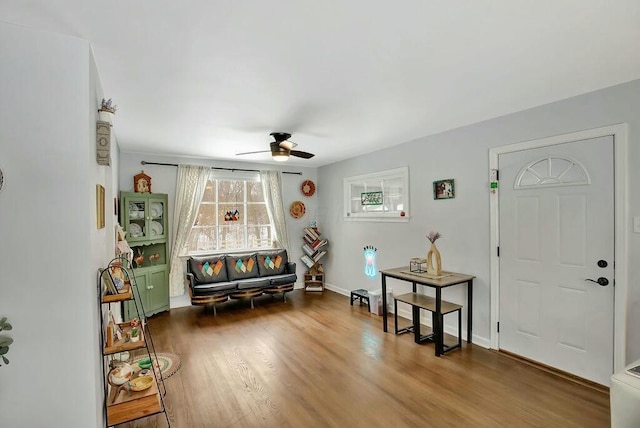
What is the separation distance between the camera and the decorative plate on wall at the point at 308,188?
6.26 meters

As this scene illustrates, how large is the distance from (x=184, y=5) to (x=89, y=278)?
1.46 m

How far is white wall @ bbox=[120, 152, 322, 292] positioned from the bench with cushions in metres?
0.62

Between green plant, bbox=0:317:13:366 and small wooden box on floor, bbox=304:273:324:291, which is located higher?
green plant, bbox=0:317:13:366

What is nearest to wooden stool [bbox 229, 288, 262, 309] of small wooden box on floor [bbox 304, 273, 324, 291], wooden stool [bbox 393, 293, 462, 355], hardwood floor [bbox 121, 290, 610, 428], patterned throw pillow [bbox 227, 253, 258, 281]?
patterned throw pillow [bbox 227, 253, 258, 281]

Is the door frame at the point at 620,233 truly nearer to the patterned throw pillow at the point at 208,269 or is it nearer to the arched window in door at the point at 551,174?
the arched window in door at the point at 551,174

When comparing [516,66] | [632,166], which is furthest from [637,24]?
[632,166]

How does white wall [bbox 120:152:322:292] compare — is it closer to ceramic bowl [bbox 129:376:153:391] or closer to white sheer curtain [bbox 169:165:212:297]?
white sheer curtain [bbox 169:165:212:297]

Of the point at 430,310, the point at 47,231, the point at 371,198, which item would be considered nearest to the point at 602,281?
the point at 430,310

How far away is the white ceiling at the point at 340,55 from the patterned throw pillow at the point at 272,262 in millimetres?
2781

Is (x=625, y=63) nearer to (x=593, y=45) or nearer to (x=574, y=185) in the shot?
(x=593, y=45)

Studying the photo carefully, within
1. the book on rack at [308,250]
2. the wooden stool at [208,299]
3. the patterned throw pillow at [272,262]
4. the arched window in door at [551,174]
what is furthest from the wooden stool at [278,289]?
the arched window in door at [551,174]

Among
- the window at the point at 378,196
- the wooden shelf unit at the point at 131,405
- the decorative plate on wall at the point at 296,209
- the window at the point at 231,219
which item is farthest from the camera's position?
the decorative plate on wall at the point at 296,209

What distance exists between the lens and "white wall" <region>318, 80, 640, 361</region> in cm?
246

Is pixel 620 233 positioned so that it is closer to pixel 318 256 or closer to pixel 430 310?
pixel 430 310
